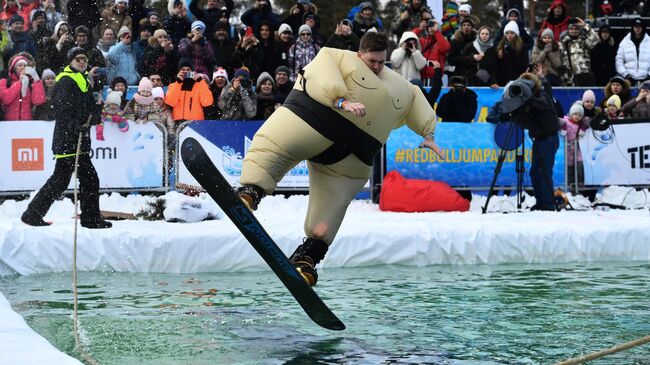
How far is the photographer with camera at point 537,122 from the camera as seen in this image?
14.2 metres

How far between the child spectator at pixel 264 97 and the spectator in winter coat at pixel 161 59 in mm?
1364

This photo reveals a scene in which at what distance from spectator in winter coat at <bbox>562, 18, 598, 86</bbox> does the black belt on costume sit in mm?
10484

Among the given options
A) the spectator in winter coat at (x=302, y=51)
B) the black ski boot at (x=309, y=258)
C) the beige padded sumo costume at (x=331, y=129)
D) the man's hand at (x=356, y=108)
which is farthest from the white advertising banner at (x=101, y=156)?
the man's hand at (x=356, y=108)

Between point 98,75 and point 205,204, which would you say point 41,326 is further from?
point 98,75

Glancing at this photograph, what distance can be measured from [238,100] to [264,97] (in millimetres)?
412

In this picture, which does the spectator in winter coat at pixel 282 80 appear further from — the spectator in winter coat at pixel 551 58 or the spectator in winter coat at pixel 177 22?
the spectator in winter coat at pixel 551 58

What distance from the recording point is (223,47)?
54.4 feet

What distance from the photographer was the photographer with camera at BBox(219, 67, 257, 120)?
14844mm

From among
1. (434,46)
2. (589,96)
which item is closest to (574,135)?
(589,96)

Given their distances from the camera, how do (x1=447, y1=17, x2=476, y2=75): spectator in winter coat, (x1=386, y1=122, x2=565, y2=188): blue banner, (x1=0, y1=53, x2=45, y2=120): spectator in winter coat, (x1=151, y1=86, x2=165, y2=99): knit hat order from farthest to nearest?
(x1=447, y1=17, x2=476, y2=75): spectator in winter coat → (x1=386, y1=122, x2=565, y2=188): blue banner → (x1=151, y1=86, x2=165, y2=99): knit hat → (x1=0, y1=53, x2=45, y2=120): spectator in winter coat

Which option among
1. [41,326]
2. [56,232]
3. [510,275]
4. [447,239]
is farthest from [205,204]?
[41,326]

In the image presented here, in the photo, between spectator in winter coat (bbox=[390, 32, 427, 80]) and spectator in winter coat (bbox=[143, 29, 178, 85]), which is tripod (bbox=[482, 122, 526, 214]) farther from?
spectator in winter coat (bbox=[143, 29, 178, 85])

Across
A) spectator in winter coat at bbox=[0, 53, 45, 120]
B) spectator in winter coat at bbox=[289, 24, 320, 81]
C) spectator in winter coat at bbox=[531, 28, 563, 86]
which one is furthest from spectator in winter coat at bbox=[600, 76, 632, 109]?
spectator in winter coat at bbox=[0, 53, 45, 120]

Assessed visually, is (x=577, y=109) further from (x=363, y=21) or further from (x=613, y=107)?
(x=363, y=21)
